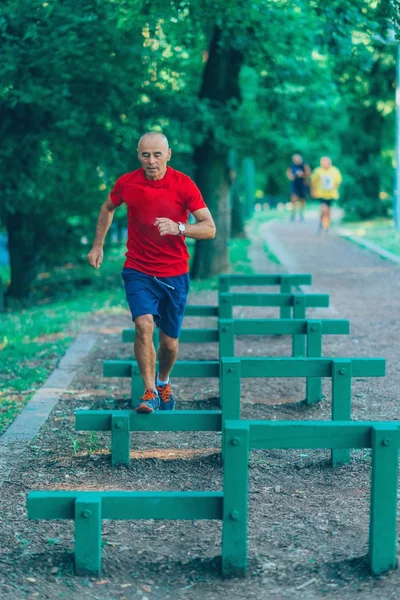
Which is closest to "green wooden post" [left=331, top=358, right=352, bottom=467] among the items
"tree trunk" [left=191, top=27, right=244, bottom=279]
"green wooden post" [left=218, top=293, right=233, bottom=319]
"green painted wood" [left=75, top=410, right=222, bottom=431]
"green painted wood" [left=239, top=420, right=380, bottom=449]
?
"green painted wood" [left=75, top=410, right=222, bottom=431]

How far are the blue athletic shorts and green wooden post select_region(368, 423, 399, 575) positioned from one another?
2129 mm

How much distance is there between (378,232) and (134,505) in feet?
65.1

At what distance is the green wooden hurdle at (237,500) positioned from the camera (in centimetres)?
394

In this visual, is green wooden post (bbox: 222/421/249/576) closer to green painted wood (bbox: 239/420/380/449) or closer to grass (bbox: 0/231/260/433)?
green painted wood (bbox: 239/420/380/449)

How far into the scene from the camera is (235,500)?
13.0ft

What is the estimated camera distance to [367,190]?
29438mm

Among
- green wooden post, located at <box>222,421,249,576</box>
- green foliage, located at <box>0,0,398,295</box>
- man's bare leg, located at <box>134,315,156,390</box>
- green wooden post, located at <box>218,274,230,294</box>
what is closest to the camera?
green wooden post, located at <box>222,421,249,576</box>

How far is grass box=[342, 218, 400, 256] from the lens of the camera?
19372 millimetres

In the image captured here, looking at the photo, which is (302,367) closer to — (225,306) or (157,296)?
(157,296)

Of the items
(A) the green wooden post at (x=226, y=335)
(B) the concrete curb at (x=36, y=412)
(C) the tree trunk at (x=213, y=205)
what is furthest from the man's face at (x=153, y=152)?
(C) the tree trunk at (x=213, y=205)

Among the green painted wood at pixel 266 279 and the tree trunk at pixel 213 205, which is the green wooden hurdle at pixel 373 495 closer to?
the green painted wood at pixel 266 279

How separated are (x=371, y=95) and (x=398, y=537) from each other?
22.2 m

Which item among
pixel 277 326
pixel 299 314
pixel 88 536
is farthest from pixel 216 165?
pixel 88 536

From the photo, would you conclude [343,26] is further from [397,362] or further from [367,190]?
[367,190]
